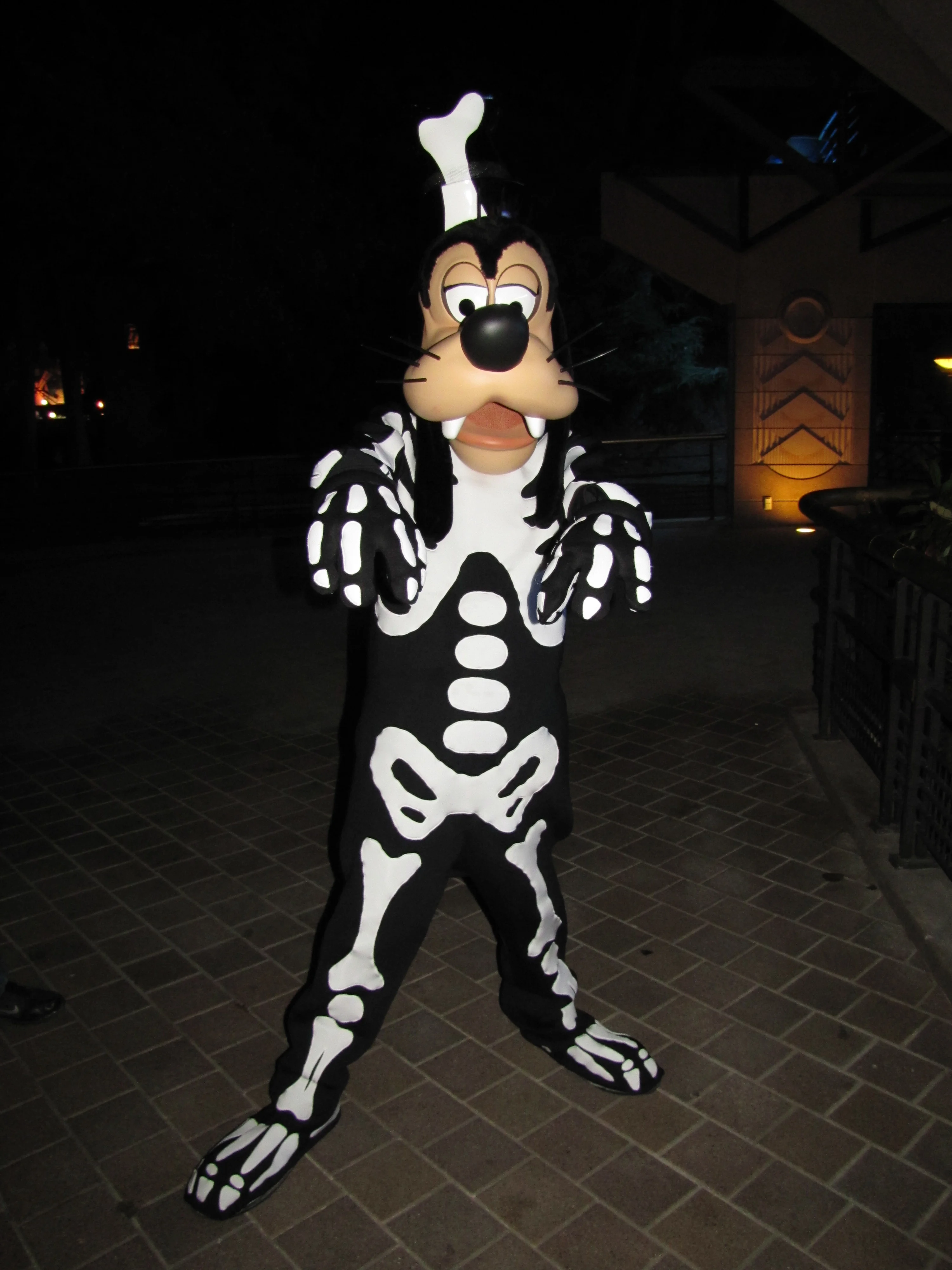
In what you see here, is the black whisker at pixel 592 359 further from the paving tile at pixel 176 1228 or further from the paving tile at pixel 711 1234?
the paving tile at pixel 176 1228

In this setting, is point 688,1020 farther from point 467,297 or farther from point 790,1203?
point 467,297

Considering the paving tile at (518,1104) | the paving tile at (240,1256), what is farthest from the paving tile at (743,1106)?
the paving tile at (240,1256)

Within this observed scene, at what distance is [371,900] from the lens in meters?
2.35

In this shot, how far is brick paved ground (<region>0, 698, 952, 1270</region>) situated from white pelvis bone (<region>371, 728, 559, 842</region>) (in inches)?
32.9

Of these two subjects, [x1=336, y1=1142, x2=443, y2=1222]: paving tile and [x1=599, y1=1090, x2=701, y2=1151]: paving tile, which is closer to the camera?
[x1=336, y1=1142, x2=443, y2=1222]: paving tile

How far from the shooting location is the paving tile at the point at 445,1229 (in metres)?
2.17

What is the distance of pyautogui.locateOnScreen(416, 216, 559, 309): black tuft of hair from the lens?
2164 mm

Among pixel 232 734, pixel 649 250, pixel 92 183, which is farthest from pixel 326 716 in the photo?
pixel 92 183

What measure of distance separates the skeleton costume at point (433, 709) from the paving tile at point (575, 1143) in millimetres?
510

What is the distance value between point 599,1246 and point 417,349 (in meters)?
1.99

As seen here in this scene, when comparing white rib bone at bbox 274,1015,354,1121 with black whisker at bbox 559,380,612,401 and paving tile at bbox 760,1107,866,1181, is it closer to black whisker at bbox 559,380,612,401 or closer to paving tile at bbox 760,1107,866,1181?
paving tile at bbox 760,1107,866,1181

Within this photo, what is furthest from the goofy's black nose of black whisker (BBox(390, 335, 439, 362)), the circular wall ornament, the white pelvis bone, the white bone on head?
the circular wall ornament

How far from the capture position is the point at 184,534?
552 inches

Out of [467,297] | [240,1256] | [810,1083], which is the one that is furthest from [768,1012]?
[467,297]
